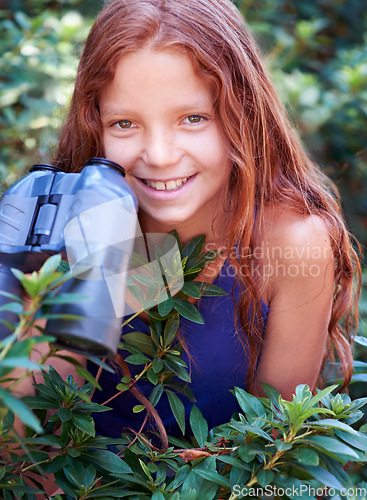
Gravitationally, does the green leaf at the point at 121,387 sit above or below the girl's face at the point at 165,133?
below

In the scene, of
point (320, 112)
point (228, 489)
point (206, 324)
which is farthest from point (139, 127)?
point (320, 112)

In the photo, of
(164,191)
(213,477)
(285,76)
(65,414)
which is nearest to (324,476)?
(213,477)

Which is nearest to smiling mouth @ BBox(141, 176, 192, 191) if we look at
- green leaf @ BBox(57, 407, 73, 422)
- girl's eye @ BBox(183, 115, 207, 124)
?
girl's eye @ BBox(183, 115, 207, 124)

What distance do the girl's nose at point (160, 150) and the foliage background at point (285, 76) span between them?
72 cm

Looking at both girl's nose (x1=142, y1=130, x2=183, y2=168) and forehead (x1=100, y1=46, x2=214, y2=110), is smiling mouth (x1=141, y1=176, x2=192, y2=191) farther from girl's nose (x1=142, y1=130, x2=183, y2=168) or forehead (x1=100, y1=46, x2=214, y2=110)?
forehead (x1=100, y1=46, x2=214, y2=110)

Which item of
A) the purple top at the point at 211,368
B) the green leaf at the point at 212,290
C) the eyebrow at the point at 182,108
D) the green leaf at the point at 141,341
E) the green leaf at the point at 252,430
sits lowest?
the purple top at the point at 211,368

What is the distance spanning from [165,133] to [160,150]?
0.12ft

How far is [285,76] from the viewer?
285 cm

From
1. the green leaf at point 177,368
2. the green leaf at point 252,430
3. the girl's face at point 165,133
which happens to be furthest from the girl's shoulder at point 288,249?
the green leaf at point 252,430

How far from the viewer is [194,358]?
1395 mm

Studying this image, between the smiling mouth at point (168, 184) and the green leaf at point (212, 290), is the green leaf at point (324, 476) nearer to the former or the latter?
the green leaf at point (212, 290)

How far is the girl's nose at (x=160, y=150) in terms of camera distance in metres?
1.12

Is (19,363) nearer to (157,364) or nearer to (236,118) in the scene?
(157,364)

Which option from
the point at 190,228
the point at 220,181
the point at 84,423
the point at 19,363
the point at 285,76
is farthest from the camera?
the point at 285,76
